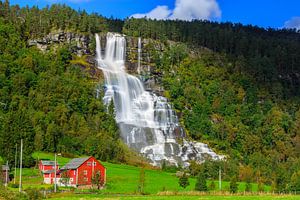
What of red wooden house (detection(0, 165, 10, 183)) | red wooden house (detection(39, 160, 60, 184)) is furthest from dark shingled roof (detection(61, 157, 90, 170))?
red wooden house (detection(0, 165, 10, 183))

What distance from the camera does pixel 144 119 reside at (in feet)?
463

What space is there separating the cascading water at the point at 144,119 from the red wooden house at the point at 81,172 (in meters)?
36.0

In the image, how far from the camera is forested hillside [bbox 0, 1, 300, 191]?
362 ft

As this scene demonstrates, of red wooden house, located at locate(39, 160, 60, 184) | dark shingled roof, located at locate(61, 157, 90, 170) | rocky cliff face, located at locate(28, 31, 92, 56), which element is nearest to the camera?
red wooden house, located at locate(39, 160, 60, 184)

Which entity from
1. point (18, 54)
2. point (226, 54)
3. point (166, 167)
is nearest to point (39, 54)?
point (18, 54)

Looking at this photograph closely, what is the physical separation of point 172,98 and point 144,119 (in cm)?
1565

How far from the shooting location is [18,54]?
139625 mm

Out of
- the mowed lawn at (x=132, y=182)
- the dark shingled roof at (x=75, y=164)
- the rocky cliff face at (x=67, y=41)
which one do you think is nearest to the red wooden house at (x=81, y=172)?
the dark shingled roof at (x=75, y=164)

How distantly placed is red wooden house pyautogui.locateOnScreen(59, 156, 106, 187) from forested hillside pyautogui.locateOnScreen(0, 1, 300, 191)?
1354 centimetres

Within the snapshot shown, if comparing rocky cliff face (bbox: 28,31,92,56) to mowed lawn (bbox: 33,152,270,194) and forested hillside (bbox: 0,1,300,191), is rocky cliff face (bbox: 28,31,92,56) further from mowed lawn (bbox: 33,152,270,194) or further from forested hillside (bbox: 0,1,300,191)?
mowed lawn (bbox: 33,152,270,194)

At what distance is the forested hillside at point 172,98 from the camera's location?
11019 centimetres

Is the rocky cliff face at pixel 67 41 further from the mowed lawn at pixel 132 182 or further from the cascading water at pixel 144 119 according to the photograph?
the mowed lawn at pixel 132 182

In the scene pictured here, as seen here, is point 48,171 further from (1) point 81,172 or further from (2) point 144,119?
(2) point 144,119

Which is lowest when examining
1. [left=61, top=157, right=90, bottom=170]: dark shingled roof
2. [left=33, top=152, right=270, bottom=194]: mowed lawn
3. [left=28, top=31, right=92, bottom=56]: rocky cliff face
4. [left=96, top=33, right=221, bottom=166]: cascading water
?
[left=33, top=152, right=270, bottom=194]: mowed lawn
